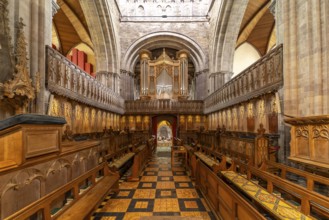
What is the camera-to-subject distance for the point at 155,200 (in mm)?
4477

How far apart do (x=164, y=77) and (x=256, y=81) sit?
10958 millimetres

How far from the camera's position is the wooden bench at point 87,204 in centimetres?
259

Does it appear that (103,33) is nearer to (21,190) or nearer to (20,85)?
(20,85)

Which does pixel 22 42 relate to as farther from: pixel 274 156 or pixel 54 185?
pixel 274 156

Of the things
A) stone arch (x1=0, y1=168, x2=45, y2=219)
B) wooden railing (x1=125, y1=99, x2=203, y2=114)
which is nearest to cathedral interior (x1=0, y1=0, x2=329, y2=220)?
stone arch (x1=0, y1=168, x2=45, y2=219)

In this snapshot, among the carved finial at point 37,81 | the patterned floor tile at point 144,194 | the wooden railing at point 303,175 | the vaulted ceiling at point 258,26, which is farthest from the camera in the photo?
the vaulted ceiling at point 258,26

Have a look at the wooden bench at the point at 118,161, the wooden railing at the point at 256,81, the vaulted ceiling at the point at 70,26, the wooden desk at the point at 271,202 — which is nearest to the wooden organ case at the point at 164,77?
the wooden railing at the point at 256,81

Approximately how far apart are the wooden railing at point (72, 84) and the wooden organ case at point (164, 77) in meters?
5.07

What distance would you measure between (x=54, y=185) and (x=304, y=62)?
6.03 meters

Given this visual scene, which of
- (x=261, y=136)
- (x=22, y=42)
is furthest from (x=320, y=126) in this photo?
(x=22, y=42)

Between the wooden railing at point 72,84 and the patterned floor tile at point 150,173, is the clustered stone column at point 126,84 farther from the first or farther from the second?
the patterned floor tile at point 150,173

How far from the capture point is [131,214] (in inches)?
148

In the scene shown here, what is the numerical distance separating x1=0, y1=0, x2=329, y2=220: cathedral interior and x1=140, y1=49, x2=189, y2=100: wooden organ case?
2587 mm

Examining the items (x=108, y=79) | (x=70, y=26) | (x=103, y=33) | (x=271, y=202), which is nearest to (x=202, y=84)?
(x=108, y=79)
